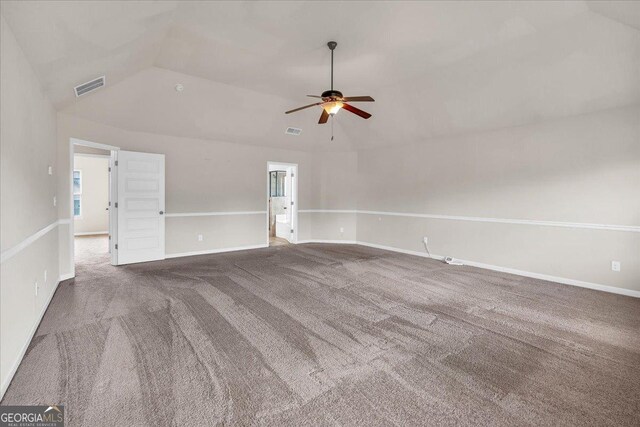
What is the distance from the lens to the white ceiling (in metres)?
2.89

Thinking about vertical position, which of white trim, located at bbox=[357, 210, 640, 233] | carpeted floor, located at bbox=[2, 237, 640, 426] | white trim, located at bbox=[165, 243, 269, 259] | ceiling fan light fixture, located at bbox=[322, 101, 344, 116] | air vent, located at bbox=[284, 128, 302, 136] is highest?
air vent, located at bbox=[284, 128, 302, 136]

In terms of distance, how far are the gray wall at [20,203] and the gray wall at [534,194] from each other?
616 cm

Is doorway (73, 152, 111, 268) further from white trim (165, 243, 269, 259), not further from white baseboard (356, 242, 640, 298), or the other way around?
white baseboard (356, 242, 640, 298)

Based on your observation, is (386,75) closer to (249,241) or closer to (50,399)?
(249,241)

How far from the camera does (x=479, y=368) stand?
2.25 meters

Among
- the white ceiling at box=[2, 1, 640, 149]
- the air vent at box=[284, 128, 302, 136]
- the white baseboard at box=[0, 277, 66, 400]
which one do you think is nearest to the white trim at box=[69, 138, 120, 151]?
the white ceiling at box=[2, 1, 640, 149]

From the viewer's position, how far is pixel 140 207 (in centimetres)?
557

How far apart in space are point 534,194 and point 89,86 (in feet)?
22.4

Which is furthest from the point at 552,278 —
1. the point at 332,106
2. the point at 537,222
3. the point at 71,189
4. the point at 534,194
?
the point at 71,189

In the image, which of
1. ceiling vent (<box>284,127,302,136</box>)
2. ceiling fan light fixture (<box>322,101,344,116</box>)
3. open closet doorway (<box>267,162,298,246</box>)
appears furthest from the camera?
open closet doorway (<box>267,162,298,246</box>)

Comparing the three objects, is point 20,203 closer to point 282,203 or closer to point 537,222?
point 537,222

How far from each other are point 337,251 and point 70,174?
511 centimetres

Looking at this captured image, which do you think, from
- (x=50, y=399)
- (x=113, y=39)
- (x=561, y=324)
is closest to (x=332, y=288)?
(x=561, y=324)

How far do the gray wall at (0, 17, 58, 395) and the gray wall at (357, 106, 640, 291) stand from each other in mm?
6160
